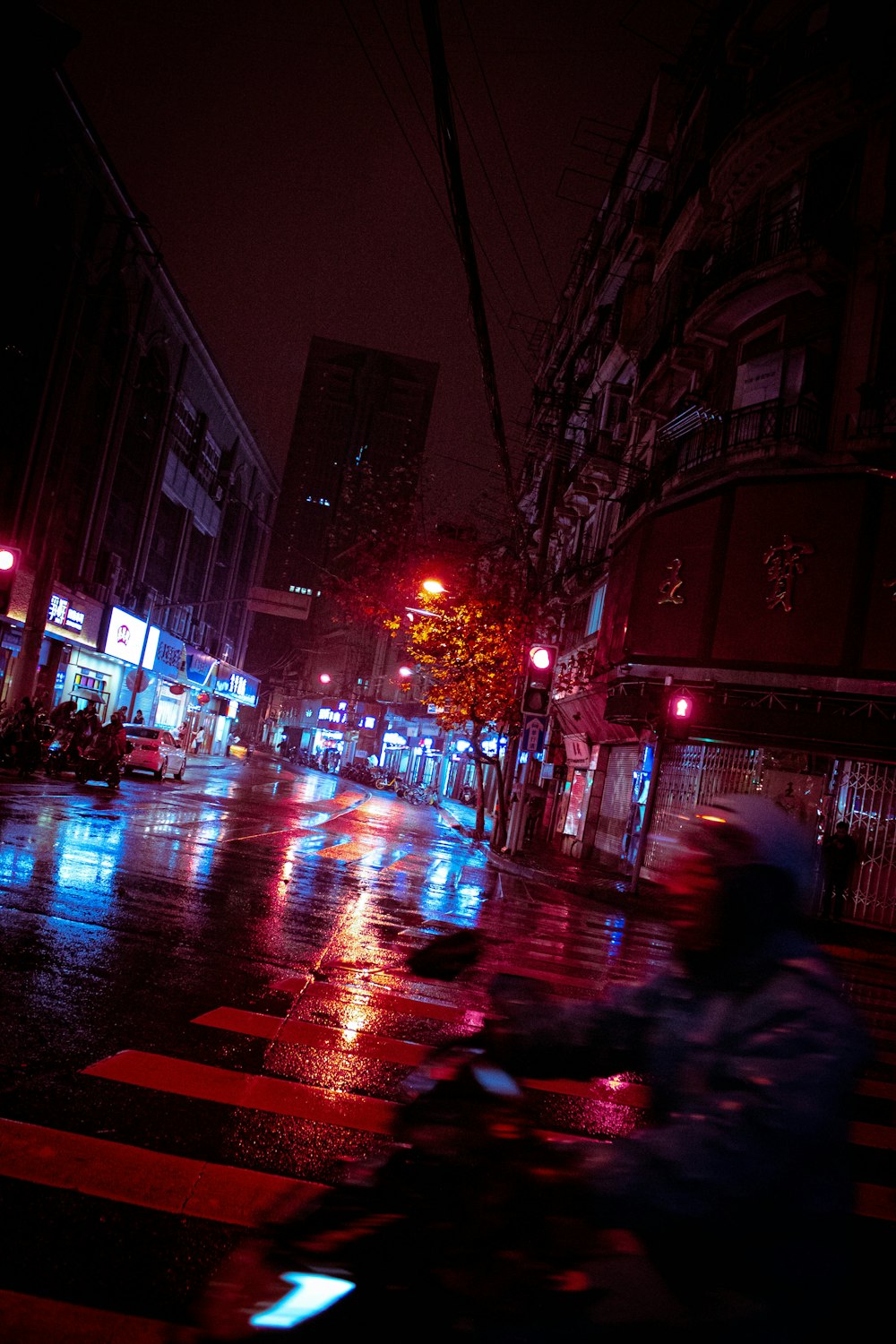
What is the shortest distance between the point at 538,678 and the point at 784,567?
655 centimetres

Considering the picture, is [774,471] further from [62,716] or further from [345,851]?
[62,716]

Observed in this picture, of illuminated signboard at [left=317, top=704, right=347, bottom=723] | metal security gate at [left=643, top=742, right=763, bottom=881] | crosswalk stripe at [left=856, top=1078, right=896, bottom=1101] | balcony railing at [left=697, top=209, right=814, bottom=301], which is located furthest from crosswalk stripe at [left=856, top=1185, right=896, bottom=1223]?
illuminated signboard at [left=317, top=704, right=347, bottom=723]

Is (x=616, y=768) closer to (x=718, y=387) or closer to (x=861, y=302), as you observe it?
(x=718, y=387)

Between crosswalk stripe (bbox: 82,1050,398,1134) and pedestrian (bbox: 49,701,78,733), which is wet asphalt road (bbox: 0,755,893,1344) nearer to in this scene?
crosswalk stripe (bbox: 82,1050,398,1134)

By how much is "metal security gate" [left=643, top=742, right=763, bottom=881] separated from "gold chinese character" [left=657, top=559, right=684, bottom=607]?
145 inches

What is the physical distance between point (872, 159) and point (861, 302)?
329 centimetres

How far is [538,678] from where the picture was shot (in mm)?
23469

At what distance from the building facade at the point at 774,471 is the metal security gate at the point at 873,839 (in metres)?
0.04

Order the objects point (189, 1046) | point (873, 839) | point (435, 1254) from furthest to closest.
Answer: point (873, 839) → point (189, 1046) → point (435, 1254)

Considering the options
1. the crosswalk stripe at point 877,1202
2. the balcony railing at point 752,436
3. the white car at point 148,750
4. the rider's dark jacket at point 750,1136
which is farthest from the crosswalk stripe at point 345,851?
the rider's dark jacket at point 750,1136

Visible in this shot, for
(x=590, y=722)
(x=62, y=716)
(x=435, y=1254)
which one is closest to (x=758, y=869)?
(x=435, y=1254)

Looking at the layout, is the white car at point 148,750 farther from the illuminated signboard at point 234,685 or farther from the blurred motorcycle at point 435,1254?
the illuminated signboard at point 234,685

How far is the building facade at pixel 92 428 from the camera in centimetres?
3164

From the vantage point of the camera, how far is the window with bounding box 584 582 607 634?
109 feet
